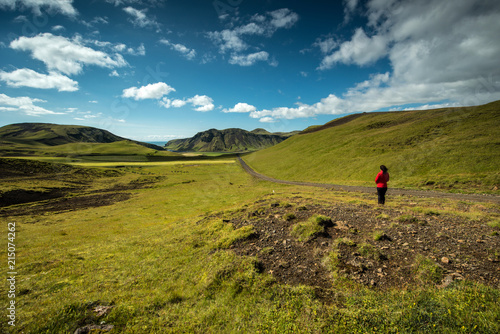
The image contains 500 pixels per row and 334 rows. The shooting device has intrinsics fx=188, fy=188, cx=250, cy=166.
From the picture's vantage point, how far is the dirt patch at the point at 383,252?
7.27 m

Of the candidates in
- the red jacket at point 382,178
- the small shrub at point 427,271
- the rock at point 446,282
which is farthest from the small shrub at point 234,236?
the red jacket at point 382,178

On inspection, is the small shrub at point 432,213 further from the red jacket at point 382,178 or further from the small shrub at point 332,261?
the small shrub at point 332,261

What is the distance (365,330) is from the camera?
5.32 metres

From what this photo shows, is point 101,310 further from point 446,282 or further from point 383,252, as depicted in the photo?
point 446,282

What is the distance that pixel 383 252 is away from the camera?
898cm

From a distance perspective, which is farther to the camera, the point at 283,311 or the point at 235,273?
the point at 235,273

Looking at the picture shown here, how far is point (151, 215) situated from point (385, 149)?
61.5m

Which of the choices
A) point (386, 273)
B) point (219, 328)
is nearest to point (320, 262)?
point (386, 273)

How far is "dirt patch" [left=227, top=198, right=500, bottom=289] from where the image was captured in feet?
23.9

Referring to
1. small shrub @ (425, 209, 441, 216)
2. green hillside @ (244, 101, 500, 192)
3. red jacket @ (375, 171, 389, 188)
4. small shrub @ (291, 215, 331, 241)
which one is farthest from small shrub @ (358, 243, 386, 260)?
green hillside @ (244, 101, 500, 192)

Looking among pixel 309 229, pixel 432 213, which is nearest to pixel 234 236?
pixel 309 229

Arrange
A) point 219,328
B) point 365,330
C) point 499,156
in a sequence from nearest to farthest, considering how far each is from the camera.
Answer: point 365,330
point 219,328
point 499,156

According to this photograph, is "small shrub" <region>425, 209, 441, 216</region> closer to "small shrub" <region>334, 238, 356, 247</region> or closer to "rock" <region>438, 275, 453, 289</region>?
"small shrub" <region>334, 238, 356, 247</region>

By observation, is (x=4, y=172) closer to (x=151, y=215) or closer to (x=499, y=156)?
(x=151, y=215)
